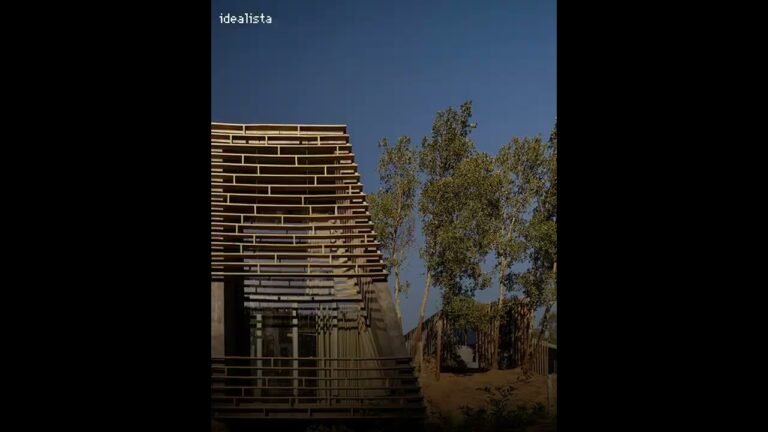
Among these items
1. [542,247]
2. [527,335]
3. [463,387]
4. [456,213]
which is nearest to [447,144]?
[456,213]

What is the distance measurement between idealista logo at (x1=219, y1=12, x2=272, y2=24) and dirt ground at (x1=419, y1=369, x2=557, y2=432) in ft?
8.96

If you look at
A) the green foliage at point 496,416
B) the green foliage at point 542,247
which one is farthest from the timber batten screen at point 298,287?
the green foliage at point 542,247

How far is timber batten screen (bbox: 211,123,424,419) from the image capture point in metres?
4.49

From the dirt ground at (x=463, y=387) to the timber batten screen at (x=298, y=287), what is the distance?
209 millimetres

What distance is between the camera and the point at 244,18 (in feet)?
13.1

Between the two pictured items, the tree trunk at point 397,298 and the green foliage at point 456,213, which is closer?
the tree trunk at point 397,298

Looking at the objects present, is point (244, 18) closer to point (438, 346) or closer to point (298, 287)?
point (298, 287)

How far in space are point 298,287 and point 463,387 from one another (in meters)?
1.45

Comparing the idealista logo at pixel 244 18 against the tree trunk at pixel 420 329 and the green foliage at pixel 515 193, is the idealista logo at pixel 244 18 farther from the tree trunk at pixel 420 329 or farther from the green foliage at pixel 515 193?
the tree trunk at pixel 420 329

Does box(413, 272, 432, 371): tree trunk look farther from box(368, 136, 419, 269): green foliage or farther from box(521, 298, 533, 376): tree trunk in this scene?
box(521, 298, 533, 376): tree trunk

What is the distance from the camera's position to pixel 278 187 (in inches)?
192

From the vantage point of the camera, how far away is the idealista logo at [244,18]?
154 inches
